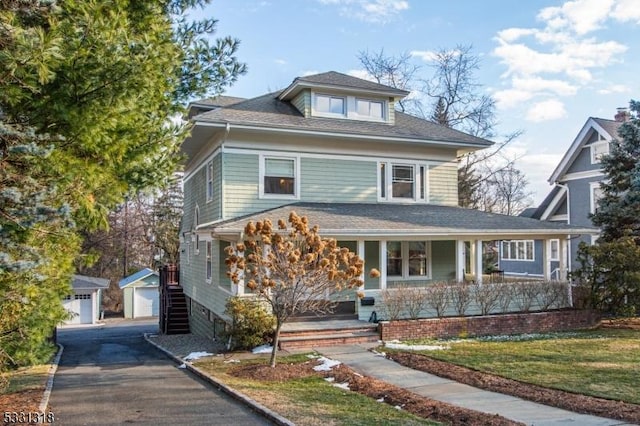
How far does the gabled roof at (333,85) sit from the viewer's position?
1708 cm

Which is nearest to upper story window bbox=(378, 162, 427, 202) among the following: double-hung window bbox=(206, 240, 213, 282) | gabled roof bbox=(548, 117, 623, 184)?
double-hung window bbox=(206, 240, 213, 282)

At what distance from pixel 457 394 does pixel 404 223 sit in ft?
24.4

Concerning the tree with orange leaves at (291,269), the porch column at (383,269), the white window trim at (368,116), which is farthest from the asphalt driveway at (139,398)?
the white window trim at (368,116)

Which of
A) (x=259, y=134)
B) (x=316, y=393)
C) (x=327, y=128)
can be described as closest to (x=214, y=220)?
(x=259, y=134)

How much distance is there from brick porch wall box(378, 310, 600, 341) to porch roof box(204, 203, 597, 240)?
2.50 metres

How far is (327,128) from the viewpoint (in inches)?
636

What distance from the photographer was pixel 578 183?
2598 centimetres

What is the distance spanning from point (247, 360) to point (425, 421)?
18.3ft

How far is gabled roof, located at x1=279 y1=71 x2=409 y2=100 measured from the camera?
17.1 m

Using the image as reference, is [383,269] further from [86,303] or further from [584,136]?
[86,303]

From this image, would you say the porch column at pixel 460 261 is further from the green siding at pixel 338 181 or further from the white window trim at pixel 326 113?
the white window trim at pixel 326 113

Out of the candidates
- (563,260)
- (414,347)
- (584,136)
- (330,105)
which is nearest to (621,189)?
(563,260)

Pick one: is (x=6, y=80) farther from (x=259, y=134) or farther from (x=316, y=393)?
(x=259, y=134)

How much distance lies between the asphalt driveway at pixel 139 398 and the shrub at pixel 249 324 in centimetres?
167
